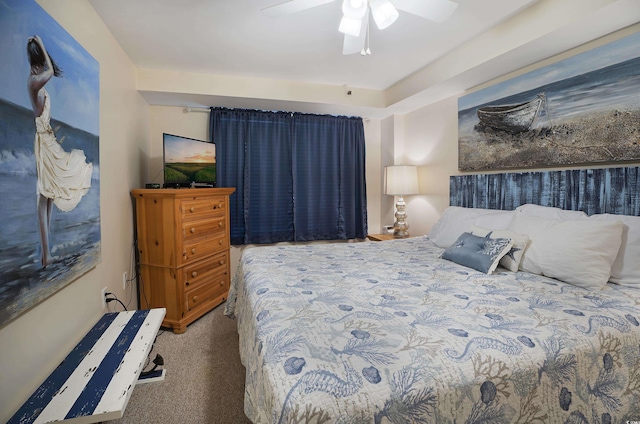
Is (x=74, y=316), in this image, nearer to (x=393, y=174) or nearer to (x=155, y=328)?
(x=155, y=328)

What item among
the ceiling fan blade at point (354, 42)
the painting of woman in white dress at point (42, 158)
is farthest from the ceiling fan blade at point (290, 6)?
the painting of woman in white dress at point (42, 158)

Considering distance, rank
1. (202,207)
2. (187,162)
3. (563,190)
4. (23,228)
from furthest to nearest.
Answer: (187,162) → (202,207) → (563,190) → (23,228)

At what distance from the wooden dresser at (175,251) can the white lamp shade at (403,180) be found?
2.15m

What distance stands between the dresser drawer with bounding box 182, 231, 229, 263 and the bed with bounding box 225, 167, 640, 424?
41.7 inches

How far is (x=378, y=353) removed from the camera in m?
0.95

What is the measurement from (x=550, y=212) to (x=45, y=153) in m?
2.99

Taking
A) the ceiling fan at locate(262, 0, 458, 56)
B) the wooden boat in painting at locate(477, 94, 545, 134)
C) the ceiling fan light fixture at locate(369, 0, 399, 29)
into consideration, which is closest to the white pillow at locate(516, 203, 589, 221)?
the wooden boat in painting at locate(477, 94, 545, 134)

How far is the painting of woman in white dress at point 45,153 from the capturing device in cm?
120

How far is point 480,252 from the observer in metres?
1.93

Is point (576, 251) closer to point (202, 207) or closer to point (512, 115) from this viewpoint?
point (512, 115)

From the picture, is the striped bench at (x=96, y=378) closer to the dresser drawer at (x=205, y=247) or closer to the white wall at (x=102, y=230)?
the white wall at (x=102, y=230)

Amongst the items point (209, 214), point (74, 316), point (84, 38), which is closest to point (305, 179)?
point (209, 214)

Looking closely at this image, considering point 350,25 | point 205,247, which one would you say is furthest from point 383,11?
point 205,247

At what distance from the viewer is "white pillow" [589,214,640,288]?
1561 millimetres
